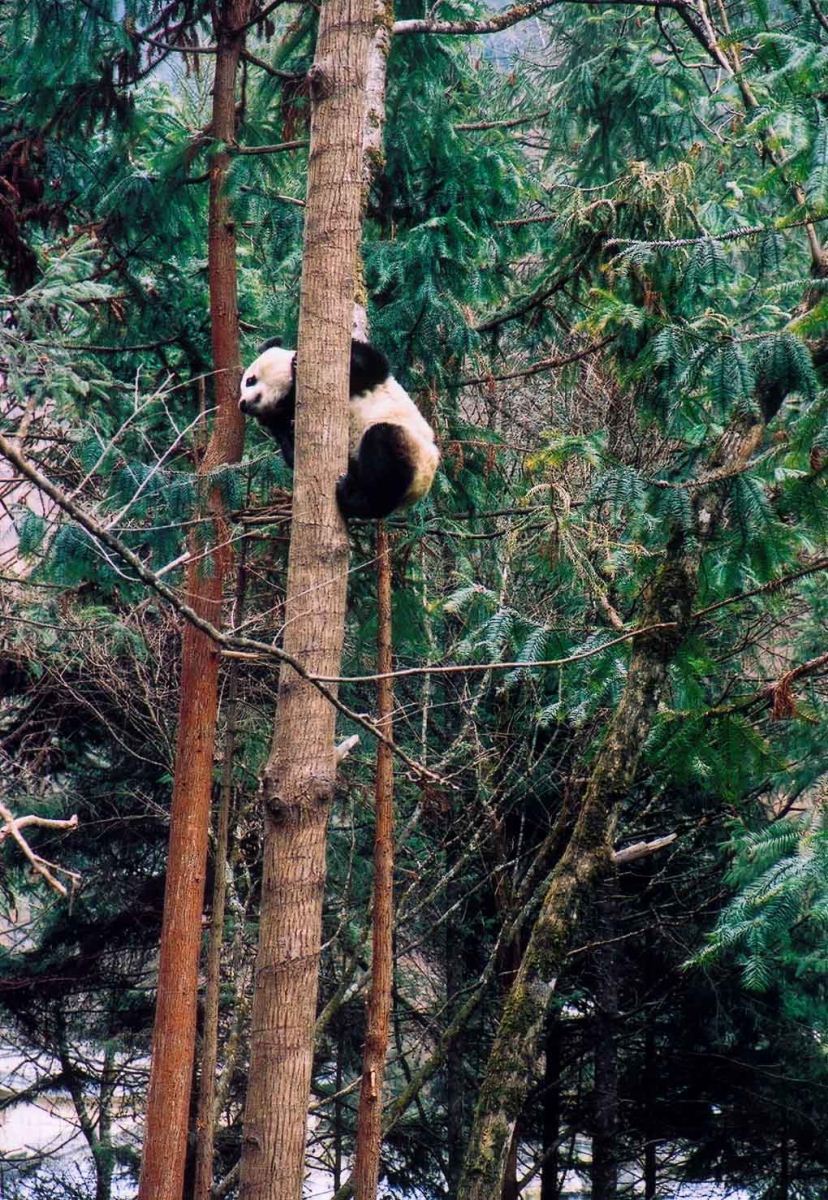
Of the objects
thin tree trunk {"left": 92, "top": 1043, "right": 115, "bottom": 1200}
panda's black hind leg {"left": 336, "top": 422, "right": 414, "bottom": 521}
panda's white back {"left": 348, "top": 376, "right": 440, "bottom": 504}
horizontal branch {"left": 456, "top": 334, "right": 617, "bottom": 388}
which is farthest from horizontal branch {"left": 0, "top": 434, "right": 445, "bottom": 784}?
thin tree trunk {"left": 92, "top": 1043, "right": 115, "bottom": 1200}

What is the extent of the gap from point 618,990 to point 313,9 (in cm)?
952

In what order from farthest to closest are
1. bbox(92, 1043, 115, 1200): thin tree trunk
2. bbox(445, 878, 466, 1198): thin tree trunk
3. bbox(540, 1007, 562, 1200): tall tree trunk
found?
bbox(92, 1043, 115, 1200): thin tree trunk → bbox(540, 1007, 562, 1200): tall tree trunk → bbox(445, 878, 466, 1198): thin tree trunk

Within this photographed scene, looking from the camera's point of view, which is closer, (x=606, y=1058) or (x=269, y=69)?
(x=269, y=69)

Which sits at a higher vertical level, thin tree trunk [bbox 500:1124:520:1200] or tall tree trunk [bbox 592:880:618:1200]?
tall tree trunk [bbox 592:880:618:1200]

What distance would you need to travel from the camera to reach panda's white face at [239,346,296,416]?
668 cm

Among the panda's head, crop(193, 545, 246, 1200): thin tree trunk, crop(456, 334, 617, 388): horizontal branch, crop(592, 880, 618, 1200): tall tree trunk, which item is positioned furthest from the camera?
crop(592, 880, 618, 1200): tall tree trunk

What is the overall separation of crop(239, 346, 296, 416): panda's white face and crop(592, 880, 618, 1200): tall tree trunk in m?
6.65

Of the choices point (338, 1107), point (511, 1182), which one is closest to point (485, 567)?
point (511, 1182)

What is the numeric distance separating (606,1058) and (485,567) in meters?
5.00

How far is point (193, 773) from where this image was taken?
8.80 meters

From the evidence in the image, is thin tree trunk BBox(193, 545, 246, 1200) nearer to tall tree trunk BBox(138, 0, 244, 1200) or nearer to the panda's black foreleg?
tall tree trunk BBox(138, 0, 244, 1200)

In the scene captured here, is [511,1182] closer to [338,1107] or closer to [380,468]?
[338,1107]

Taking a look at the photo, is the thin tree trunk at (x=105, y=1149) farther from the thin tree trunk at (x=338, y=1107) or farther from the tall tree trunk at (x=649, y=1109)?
the tall tree trunk at (x=649, y=1109)

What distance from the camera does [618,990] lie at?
39.9 ft
